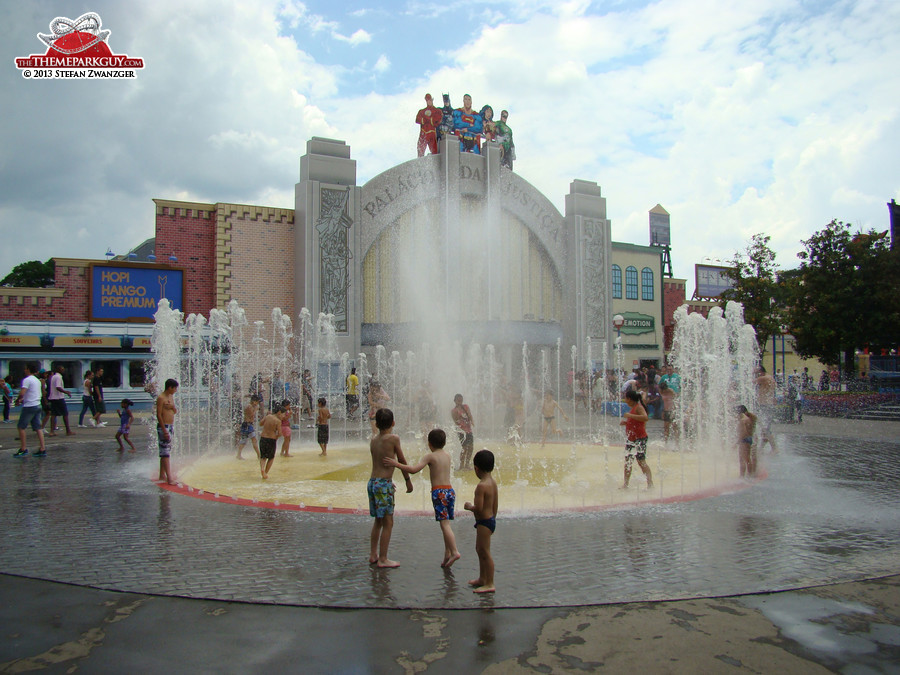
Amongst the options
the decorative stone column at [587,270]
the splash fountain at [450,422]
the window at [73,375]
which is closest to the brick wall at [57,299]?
the window at [73,375]

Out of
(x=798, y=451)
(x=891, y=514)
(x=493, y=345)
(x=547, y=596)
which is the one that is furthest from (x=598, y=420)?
(x=547, y=596)

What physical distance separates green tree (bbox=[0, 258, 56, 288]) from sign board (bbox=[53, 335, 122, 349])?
31.6m

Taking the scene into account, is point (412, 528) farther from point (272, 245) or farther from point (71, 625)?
point (272, 245)

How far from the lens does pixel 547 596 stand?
4883 mm

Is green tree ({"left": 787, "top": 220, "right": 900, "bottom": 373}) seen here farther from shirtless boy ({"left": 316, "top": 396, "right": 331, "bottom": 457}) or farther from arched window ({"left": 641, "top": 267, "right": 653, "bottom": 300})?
shirtless boy ({"left": 316, "top": 396, "right": 331, "bottom": 457})

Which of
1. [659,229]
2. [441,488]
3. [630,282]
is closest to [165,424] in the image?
[441,488]

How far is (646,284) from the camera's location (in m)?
39.2

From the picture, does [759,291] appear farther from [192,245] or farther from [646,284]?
[192,245]

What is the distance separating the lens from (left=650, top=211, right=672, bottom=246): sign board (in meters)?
47.8

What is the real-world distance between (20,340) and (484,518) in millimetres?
22865

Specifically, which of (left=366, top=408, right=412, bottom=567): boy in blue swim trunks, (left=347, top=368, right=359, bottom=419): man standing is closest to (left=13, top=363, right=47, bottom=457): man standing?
(left=347, top=368, right=359, bottom=419): man standing

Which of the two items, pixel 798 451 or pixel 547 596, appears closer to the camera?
pixel 547 596

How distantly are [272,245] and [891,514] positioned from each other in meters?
22.3

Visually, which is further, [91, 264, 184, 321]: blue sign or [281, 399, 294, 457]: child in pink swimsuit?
[91, 264, 184, 321]: blue sign
